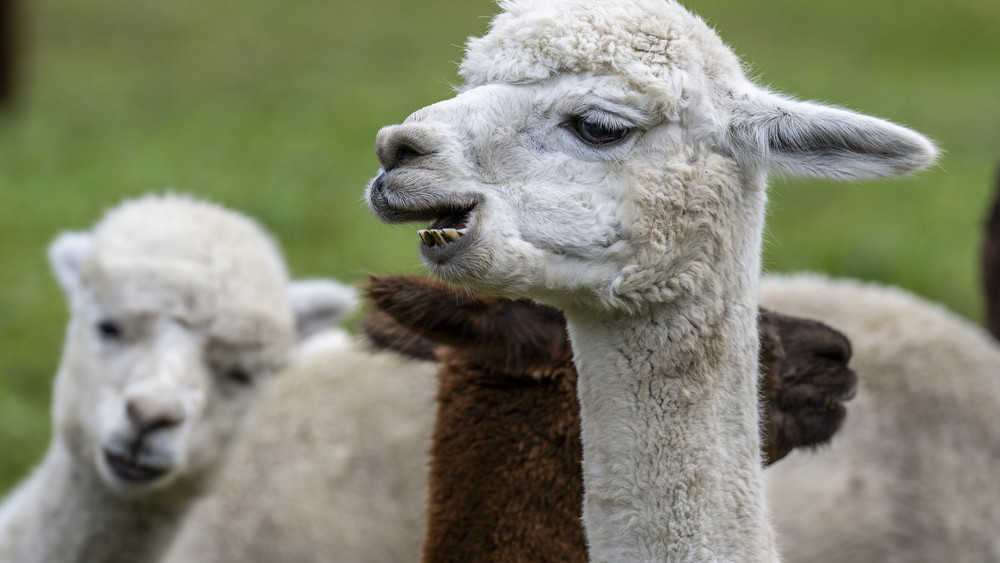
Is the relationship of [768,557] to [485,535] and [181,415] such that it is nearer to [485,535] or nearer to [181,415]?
[485,535]

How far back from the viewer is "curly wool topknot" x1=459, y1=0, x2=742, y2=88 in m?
2.22

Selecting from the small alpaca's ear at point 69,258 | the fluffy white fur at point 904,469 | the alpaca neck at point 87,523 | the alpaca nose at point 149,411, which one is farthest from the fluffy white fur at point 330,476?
the fluffy white fur at point 904,469

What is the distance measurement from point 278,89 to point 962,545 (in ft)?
41.3

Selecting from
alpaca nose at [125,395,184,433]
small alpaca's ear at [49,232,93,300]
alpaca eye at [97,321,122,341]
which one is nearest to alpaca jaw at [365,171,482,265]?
alpaca nose at [125,395,184,433]

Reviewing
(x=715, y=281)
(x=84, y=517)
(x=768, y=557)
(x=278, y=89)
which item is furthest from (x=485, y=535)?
(x=278, y=89)

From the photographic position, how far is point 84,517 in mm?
3744

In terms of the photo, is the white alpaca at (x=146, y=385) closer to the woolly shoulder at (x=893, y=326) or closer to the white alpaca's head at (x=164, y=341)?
the white alpaca's head at (x=164, y=341)

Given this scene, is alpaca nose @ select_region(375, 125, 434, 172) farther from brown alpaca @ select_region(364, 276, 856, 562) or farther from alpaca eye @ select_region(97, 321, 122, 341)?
alpaca eye @ select_region(97, 321, 122, 341)

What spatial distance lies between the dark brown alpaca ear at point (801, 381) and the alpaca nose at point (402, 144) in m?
1.11

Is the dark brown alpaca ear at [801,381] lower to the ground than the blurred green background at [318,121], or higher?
lower

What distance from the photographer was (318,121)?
13.0 m

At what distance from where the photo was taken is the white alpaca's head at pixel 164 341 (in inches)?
141

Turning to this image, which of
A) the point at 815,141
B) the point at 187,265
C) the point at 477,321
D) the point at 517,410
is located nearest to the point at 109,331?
the point at 187,265

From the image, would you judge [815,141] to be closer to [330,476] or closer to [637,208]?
[637,208]
